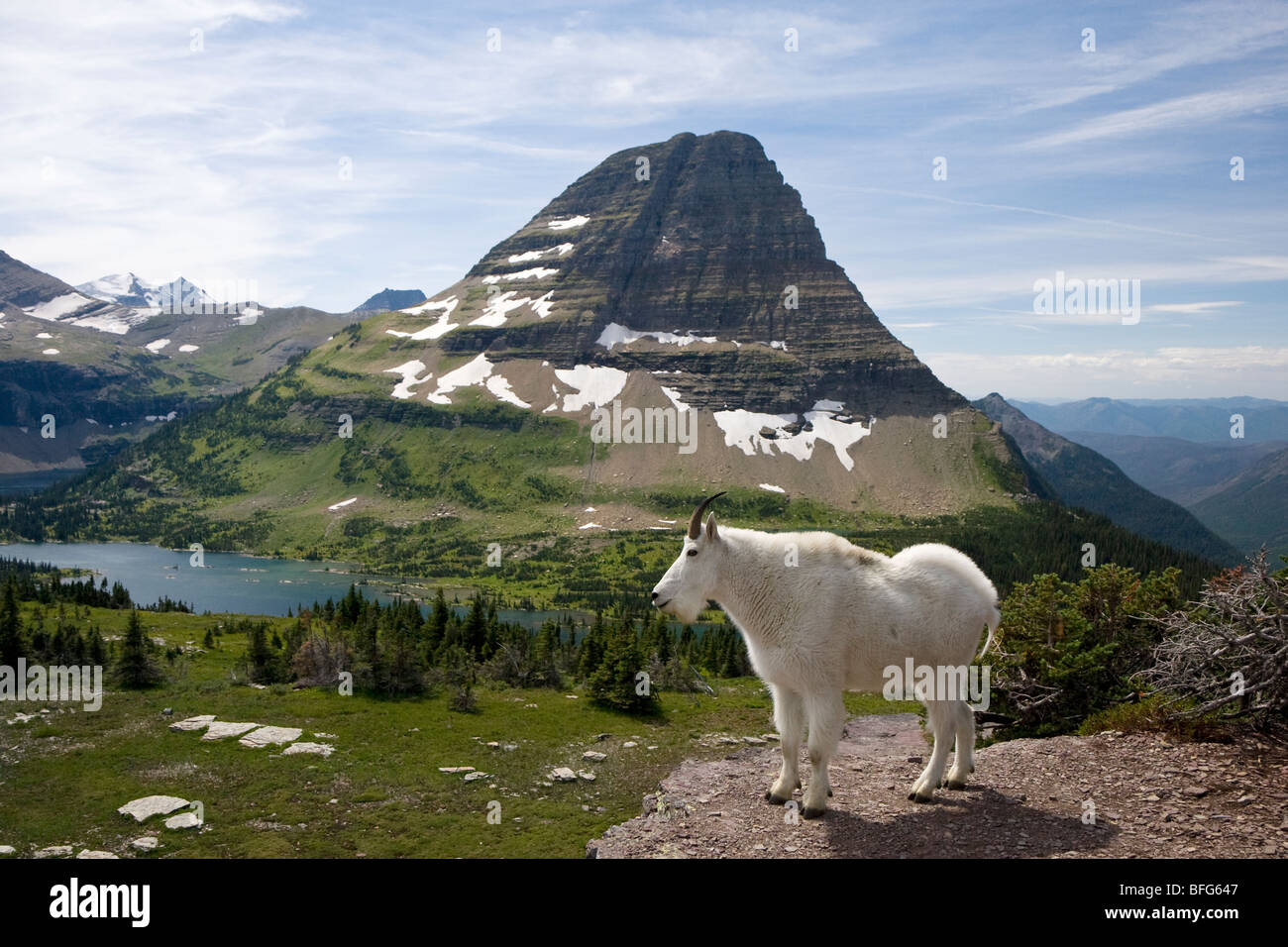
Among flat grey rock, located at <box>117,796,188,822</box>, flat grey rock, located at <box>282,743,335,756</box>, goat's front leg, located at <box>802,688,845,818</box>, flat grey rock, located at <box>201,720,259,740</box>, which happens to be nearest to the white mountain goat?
goat's front leg, located at <box>802,688,845,818</box>

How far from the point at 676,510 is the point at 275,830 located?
18245cm

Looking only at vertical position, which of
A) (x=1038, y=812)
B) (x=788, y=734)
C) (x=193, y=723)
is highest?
(x=788, y=734)

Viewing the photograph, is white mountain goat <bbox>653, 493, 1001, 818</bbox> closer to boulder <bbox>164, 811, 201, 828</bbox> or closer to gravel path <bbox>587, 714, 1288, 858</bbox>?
gravel path <bbox>587, 714, 1288, 858</bbox>

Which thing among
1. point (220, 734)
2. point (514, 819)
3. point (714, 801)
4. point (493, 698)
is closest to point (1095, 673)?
point (714, 801)

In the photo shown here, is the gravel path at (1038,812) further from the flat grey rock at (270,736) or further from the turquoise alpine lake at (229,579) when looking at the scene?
the turquoise alpine lake at (229,579)

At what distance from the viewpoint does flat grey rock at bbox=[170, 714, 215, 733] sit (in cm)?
2041

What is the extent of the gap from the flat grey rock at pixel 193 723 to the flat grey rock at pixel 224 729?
0.23m

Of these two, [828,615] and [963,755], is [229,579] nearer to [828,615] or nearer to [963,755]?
[828,615]

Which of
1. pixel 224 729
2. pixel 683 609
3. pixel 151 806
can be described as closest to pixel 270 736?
pixel 224 729

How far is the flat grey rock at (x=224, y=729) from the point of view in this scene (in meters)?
19.7

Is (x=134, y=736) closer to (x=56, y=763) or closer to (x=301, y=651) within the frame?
(x=56, y=763)

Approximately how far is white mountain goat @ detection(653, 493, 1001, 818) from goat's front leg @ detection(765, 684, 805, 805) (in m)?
0.02

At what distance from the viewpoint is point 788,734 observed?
1107 cm

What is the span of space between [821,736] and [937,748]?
6.64ft
